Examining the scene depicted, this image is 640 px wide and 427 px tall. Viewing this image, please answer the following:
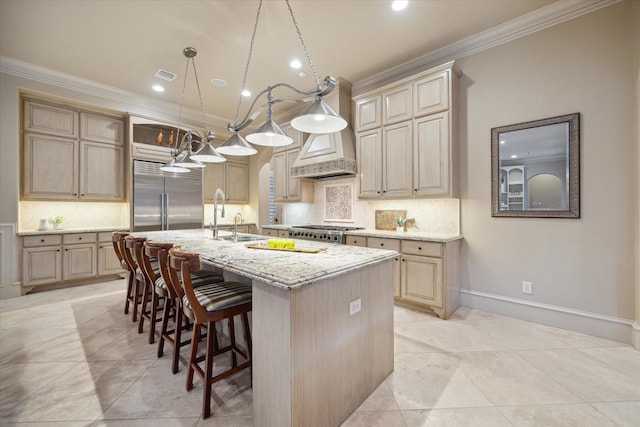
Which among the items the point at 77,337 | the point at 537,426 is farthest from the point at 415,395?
the point at 77,337

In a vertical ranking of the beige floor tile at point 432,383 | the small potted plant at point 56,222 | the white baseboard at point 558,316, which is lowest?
the beige floor tile at point 432,383

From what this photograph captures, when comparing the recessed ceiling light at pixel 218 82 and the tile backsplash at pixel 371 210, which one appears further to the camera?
the recessed ceiling light at pixel 218 82

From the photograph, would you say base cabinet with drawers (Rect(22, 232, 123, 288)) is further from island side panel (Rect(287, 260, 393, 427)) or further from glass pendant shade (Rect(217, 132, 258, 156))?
island side panel (Rect(287, 260, 393, 427))

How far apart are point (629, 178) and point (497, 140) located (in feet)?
3.63

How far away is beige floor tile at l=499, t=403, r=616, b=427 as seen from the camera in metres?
1.51

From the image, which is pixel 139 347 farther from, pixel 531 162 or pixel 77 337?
pixel 531 162

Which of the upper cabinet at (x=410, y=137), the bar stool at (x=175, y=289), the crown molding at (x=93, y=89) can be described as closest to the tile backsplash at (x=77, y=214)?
the crown molding at (x=93, y=89)

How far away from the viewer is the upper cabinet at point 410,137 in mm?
3129

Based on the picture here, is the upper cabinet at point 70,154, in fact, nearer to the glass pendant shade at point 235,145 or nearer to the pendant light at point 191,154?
the pendant light at point 191,154

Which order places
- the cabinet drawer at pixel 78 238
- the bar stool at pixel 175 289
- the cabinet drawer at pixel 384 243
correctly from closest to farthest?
the bar stool at pixel 175 289
the cabinet drawer at pixel 384 243
the cabinet drawer at pixel 78 238

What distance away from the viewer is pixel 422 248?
303 centimetres

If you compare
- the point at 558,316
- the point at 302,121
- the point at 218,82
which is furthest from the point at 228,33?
the point at 558,316

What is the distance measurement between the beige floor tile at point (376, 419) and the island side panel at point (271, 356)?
0.47 meters

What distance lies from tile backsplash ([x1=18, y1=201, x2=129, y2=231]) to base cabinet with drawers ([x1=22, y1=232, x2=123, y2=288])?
0.49 meters
